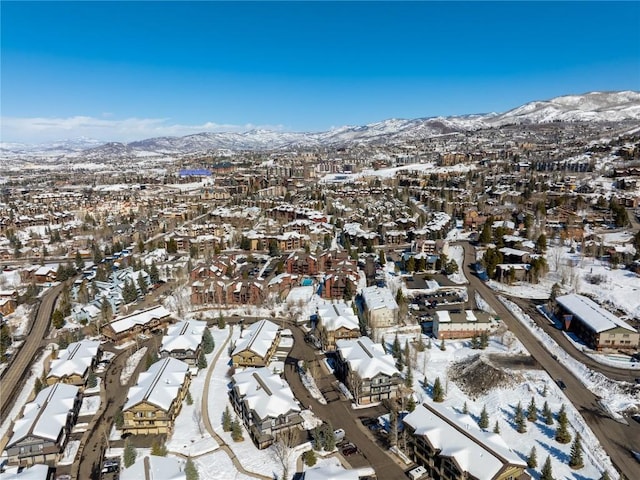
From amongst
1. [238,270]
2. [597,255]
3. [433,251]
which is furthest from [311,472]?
[597,255]

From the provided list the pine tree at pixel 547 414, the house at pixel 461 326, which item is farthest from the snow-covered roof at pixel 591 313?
the pine tree at pixel 547 414

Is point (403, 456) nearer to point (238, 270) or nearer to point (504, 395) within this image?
point (504, 395)

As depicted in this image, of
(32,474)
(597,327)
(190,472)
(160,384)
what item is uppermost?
(597,327)

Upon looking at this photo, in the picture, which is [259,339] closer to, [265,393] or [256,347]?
[256,347]

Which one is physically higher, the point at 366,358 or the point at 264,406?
the point at 366,358

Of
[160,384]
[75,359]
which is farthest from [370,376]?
[75,359]

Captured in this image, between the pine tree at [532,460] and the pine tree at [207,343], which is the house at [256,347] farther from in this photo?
the pine tree at [532,460]
